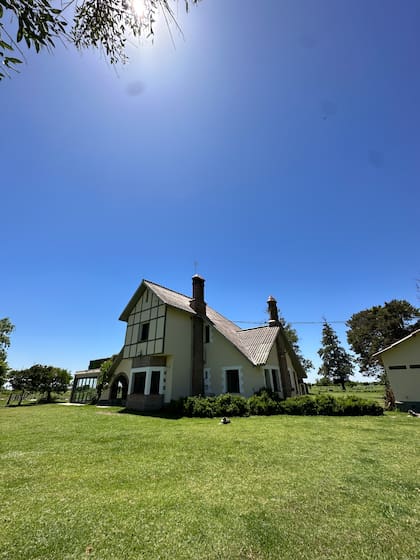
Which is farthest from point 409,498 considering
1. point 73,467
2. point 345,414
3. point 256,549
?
point 345,414

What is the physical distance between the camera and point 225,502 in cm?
371

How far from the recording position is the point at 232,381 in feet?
55.4

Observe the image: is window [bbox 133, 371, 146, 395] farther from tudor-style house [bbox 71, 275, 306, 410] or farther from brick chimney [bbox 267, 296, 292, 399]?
brick chimney [bbox 267, 296, 292, 399]

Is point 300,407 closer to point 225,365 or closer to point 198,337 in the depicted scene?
point 225,365

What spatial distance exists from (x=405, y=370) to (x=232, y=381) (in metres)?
10.5

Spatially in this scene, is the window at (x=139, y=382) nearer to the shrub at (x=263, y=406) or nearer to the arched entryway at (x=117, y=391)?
the arched entryway at (x=117, y=391)

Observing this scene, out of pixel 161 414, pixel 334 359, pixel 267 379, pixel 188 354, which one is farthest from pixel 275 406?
pixel 334 359

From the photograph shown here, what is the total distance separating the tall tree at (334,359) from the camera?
49719mm

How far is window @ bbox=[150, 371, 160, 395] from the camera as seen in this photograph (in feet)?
53.3

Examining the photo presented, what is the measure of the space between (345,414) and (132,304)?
16.1 m

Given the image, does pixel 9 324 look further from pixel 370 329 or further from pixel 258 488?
pixel 370 329

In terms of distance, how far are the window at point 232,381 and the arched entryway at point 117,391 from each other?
9.32m

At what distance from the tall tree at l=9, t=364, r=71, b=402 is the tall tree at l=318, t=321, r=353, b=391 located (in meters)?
48.1

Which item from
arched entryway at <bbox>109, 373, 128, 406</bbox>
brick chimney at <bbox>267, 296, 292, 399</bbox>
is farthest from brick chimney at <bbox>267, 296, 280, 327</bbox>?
arched entryway at <bbox>109, 373, 128, 406</bbox>
